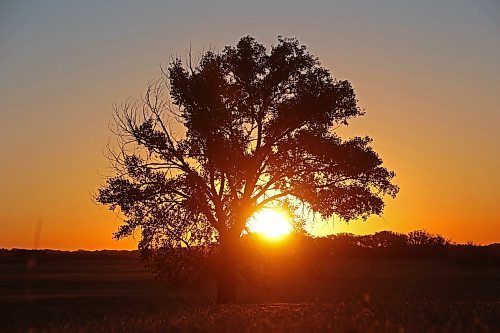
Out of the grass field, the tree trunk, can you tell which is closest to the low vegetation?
the grass field

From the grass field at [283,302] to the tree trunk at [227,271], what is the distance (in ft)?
4.10

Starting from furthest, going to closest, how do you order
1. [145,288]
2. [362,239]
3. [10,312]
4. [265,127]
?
1. [362,239]
2. [145,288]
3. [265,127]
4. [10,312]

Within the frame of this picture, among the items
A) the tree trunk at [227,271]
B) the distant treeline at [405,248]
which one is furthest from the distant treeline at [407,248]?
the tree trunk at [227,271]

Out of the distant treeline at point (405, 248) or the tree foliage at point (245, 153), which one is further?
the distant treeline at point (405, 248)

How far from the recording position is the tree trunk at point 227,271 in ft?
121

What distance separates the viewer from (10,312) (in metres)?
34.2

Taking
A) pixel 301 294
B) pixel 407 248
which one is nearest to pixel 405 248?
pixel 407 248

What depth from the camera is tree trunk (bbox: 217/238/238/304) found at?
37.0 m

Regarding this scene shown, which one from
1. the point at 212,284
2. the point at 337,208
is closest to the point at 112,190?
the point at 337,208

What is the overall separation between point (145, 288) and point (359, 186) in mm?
30074

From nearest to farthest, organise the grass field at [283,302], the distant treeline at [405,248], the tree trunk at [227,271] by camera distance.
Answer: the grass field at [283,302], the tree trunk at [227,271], the distant treeline at [405,248]

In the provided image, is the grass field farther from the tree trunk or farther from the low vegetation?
the tree trunk

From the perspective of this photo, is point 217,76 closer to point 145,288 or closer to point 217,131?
point 217,131

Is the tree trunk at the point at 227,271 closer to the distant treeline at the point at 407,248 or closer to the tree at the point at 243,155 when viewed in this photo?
the tree at the point at 243,155
